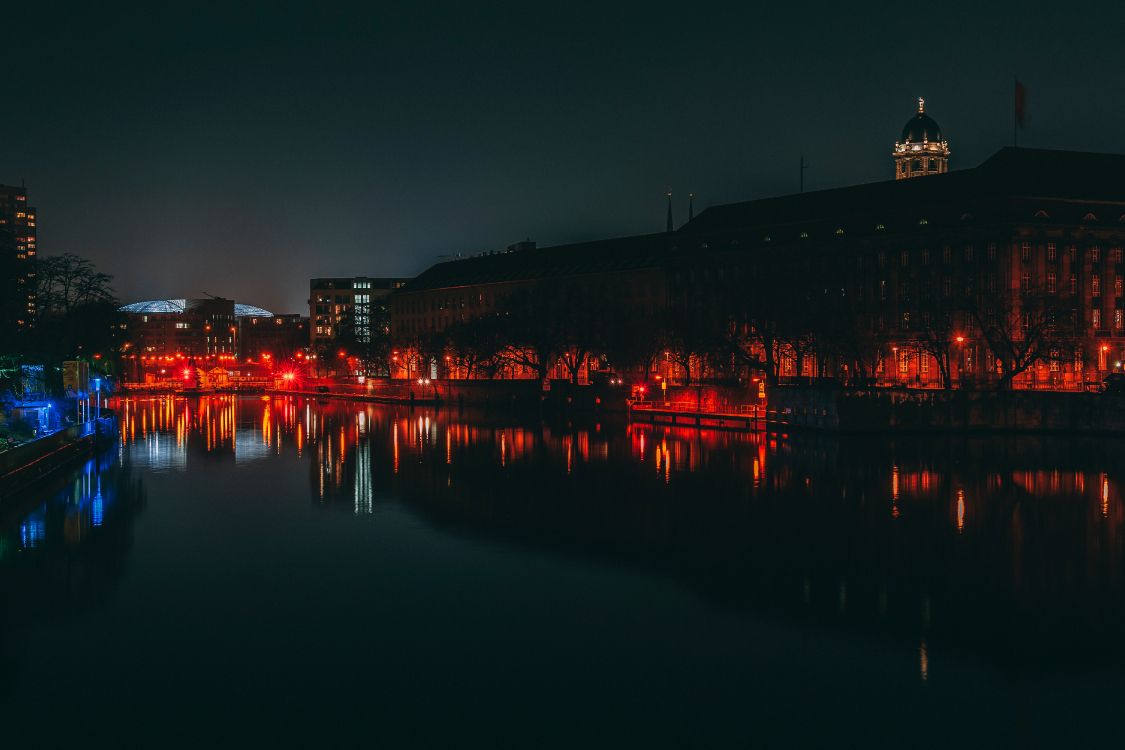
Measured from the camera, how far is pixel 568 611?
2139 centimetres

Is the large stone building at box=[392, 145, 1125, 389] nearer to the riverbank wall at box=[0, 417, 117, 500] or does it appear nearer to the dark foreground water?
the dark foreground water

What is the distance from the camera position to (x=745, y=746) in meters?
14.9

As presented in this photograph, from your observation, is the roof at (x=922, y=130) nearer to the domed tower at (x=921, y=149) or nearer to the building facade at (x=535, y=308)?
the domed tower at (x=921, y=149)

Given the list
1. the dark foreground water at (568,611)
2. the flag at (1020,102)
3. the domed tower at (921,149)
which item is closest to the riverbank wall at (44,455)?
the dark foreground water at (568,611)

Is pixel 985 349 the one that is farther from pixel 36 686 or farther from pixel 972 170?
pixel 36 686

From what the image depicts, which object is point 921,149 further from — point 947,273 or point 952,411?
point 952,411

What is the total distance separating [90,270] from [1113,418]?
63.4 meters

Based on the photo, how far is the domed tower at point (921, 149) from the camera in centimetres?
16912

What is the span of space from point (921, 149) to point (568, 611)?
161939 mm

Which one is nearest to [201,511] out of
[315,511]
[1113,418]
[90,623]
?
[315,511]

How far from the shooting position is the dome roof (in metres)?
170

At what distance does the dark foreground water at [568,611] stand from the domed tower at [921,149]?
135 meters

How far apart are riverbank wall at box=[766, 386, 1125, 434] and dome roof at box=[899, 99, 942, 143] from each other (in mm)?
117154

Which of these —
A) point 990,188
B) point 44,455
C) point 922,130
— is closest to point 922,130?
point 922,130
